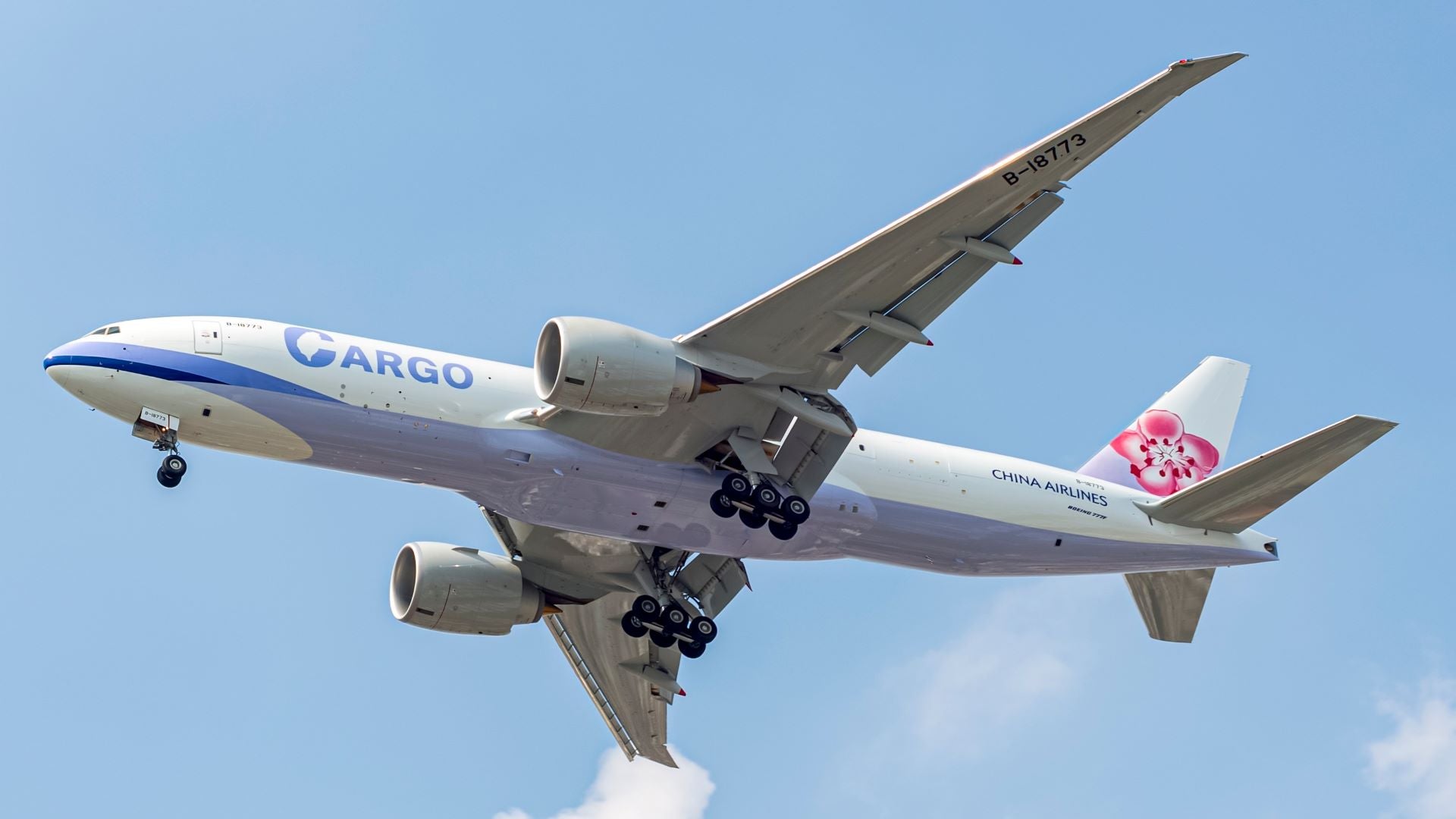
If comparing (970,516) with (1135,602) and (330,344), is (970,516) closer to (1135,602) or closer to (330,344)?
(1135,602)

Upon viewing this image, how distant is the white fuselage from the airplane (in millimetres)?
44

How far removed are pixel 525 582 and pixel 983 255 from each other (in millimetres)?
14020

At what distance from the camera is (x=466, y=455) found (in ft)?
93.5

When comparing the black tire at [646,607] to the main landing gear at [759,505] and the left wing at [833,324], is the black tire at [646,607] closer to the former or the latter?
the main landing gear at [759,505]

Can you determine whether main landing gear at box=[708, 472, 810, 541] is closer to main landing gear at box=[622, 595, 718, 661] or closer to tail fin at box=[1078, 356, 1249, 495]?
main landing gear at box=[622, 595, 718, 661]

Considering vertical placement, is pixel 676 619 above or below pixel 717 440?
below

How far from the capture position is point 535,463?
94.6 feet

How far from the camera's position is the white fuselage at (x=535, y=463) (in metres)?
27.6

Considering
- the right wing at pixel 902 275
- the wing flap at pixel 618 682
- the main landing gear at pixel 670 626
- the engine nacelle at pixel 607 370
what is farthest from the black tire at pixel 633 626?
the engine nacelle at pixel 607 370

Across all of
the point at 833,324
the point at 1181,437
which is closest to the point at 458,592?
the point at 833,324

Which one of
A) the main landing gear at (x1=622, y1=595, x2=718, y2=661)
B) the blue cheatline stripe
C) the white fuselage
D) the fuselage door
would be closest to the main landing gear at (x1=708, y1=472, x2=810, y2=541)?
the white fuselage

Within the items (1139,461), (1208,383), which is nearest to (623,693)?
(1139,461)

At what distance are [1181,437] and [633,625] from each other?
43.3ft

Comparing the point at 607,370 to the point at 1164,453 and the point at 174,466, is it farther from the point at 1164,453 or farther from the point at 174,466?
the point at 1164,453
